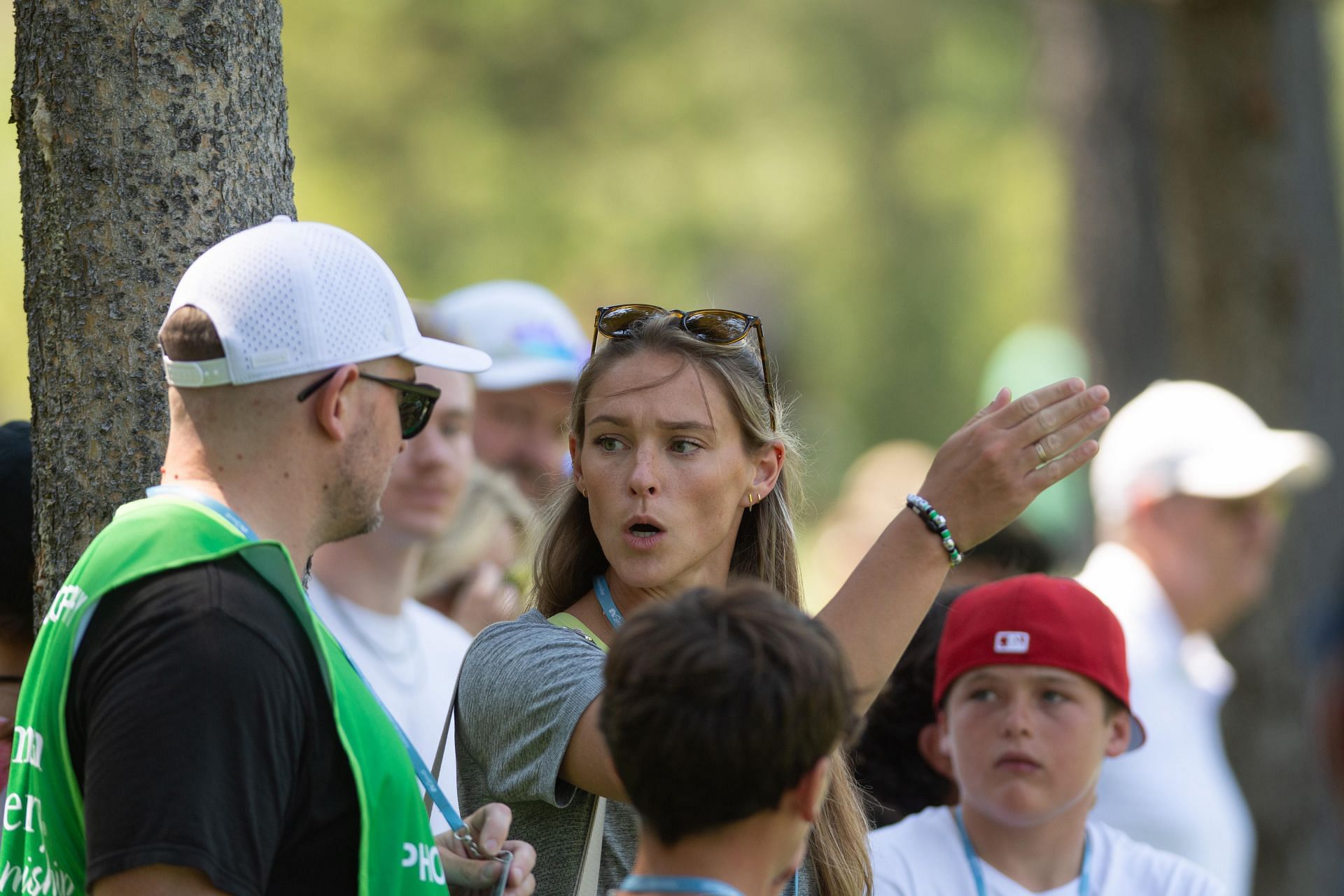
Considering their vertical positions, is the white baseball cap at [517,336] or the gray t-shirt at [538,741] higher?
the white baseball cap at [517,336]

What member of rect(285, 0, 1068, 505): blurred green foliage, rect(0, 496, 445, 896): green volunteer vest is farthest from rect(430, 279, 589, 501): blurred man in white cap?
rect(285, 0, 1068, 505): blurred green foliage

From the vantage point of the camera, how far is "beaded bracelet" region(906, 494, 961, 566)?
2.79 meters

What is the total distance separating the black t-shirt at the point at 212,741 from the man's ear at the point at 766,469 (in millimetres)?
1199

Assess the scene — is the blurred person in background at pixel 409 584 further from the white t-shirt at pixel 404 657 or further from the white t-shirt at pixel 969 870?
the white t-shirt at pixel 969 870

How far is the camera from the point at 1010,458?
9.20ft

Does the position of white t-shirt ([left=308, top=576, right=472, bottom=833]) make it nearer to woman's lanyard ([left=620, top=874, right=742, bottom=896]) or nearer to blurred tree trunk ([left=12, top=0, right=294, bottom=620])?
blurred tree trunk ([left=12, top=0, right=294, bottom=620])

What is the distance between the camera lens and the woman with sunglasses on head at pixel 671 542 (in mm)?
2719

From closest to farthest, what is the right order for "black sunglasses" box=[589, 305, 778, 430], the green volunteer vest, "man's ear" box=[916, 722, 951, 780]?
the green volunteer vest
"black sunglasses" box=[589, 305, 778, 430]
"man's ear" box=[916, 722, 951, 780]

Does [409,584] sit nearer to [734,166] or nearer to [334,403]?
[334,403]

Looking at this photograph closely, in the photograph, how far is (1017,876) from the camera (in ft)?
11.9

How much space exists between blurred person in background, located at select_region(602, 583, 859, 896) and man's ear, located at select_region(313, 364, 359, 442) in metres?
0.58

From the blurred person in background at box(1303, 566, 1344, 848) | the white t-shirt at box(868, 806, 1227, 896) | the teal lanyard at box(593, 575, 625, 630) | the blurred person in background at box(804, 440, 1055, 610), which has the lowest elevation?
the blurred person in background at box(804, 440, 1055, 610)

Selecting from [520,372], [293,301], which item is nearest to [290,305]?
[293,301]

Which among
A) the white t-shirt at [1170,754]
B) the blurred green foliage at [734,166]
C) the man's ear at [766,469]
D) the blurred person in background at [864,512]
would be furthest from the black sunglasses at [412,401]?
the blurred green foliage at [734,166]
